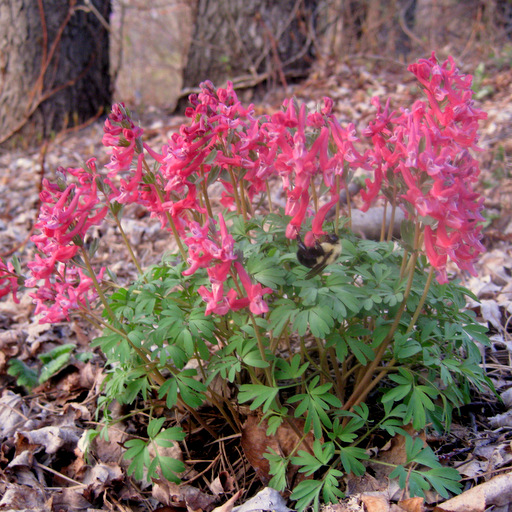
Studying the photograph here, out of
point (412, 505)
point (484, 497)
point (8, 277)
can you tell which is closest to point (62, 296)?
point (8, 277)

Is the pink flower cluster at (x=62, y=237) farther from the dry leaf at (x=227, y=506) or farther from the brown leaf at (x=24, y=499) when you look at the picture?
the dry leaf at (x=227, y=506)

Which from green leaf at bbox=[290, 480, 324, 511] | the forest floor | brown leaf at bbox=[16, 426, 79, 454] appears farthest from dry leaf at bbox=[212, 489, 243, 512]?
brown leaf at bbox=[16, 426, 79, 454]

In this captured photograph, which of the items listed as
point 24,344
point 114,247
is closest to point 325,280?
point 24,344

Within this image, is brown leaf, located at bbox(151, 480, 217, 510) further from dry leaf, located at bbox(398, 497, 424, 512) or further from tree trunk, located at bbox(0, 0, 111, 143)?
tree trunk, located at bbox(0, 0, 111, 143)

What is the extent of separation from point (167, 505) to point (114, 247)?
2.83m

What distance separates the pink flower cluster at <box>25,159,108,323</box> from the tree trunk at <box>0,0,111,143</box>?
504 cm

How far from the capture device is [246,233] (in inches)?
84.0

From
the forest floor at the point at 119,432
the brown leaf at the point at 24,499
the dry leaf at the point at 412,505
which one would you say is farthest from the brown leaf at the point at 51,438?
the dry leaf at the point at 412,505

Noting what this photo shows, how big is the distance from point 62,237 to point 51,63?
639cm

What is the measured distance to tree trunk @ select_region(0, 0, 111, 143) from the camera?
6.61m

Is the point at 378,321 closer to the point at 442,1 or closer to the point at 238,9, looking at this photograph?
the point at 238,9

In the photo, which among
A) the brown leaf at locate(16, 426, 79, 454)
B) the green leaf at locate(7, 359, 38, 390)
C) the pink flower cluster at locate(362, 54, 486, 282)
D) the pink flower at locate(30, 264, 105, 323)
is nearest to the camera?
the pink flower cluster at locate(362, 54, 486, 282)

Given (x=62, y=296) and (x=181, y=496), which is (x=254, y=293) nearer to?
(x=62, y=296)

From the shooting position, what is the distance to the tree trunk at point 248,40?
7.01m
